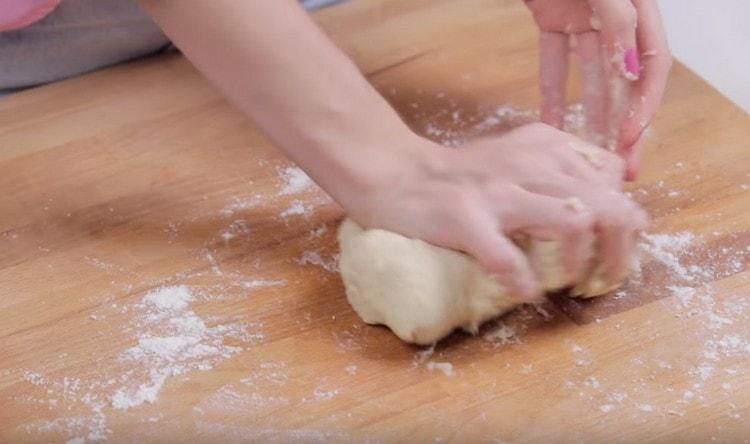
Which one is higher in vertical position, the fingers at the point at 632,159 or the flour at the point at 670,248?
the fingers at the point at 632,159

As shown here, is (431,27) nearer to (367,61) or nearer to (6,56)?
(367,61)

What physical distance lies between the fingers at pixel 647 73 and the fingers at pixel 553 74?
0.10m

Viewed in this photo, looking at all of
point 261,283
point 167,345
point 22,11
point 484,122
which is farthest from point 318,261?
point 22,11

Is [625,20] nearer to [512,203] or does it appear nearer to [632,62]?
[632,62]

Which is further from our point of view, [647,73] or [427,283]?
[647,73]

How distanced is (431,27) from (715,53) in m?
0.44

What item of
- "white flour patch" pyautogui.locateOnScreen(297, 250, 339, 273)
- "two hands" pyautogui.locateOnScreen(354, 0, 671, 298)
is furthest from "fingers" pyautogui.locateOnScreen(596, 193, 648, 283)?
"white flour patch" pyautogui.locateOnScreen(297, 250, 339, 273)

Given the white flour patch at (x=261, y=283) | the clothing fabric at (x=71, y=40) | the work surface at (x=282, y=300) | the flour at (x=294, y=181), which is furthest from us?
the clothing fabric at (x=71, y=40)

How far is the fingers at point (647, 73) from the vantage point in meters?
1.07

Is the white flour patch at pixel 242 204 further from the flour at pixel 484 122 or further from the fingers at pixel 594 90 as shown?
the fingers at pixel 594 90

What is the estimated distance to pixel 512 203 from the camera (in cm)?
94

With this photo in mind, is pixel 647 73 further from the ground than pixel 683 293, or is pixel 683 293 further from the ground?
pixel 647 73

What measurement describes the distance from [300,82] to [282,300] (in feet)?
0.63

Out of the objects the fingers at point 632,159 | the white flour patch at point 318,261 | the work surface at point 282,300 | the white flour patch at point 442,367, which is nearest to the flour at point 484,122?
the work surface at point 282,300
